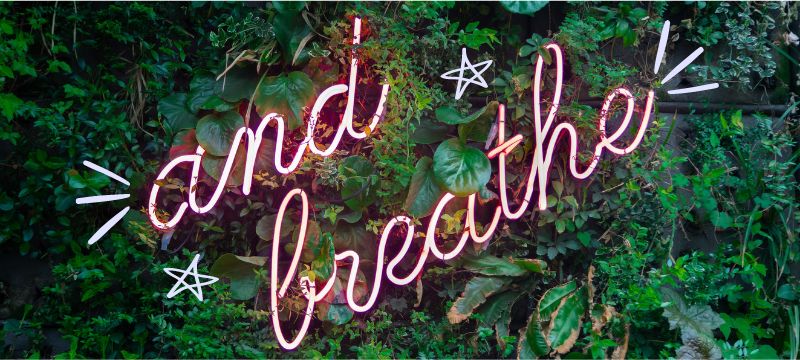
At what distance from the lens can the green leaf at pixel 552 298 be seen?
3.39m

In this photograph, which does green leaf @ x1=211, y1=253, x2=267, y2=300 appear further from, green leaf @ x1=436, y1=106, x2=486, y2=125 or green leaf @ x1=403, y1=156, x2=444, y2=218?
green leaf @ x1=436, y1=106, x2=486, y2=125

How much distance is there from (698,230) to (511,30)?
1518 mm

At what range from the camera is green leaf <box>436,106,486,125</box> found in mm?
3322

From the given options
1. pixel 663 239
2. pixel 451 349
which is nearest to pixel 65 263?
pixel 451 349

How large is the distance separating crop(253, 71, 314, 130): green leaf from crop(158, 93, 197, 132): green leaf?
392 mm

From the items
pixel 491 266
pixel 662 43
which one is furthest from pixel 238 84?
pixel 662 43

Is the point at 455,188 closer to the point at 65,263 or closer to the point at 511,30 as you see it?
the point at 511,30

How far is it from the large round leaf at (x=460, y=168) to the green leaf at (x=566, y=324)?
0.78m

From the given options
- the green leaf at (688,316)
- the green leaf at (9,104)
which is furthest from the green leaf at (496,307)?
the green leaf at (9,104)

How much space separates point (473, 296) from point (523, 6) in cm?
150

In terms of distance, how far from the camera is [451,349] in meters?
3.56

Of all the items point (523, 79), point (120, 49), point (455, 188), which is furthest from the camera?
point (120, 49)

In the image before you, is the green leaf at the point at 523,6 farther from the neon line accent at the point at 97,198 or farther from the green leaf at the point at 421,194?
the neon line accent at the point at 97,198

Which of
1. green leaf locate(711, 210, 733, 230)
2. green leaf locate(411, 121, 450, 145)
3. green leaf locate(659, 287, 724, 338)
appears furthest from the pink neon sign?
green leaf locate(659, 287, 724, 338)
